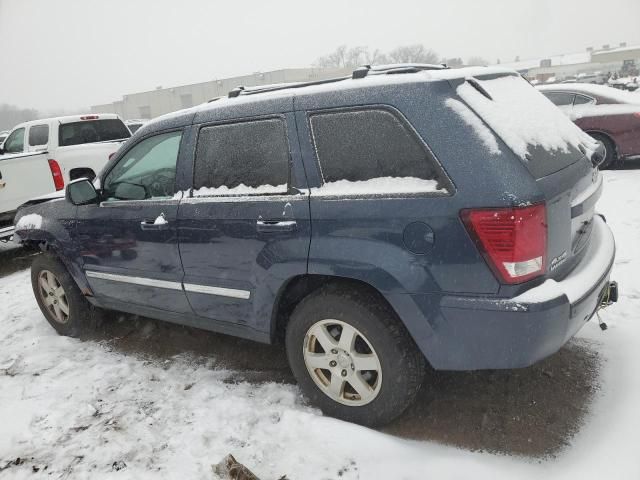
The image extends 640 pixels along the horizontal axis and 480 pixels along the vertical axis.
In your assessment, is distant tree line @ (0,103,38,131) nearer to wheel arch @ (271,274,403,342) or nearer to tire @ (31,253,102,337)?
tire @ (31,253,102,337)

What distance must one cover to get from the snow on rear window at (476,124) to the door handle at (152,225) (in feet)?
6.32

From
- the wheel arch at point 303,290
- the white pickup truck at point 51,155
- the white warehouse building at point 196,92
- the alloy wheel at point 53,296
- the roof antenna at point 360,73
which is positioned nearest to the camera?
the wheel arch at point 303,290

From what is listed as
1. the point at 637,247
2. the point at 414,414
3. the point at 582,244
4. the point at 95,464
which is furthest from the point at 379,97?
the point at 637,247

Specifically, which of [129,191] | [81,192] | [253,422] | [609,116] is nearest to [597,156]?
[253,422]

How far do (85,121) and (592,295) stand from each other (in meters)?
9.58

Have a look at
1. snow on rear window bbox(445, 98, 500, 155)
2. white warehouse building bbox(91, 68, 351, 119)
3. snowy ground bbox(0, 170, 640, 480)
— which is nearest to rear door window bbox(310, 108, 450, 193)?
snow on rear window bbox(445, 98, 500, 155)

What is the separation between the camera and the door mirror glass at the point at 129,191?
3398 mm

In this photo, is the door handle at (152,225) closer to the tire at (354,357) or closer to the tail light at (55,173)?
the tire at (354,357)

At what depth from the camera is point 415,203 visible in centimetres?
221

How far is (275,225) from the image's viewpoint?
261cm

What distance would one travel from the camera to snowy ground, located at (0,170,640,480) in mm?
2363

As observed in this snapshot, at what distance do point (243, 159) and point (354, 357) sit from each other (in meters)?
1.32

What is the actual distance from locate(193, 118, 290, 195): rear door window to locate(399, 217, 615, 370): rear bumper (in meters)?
1.06

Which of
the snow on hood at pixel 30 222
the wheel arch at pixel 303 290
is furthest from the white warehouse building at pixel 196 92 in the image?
the wheel arch at pixel 303 290
